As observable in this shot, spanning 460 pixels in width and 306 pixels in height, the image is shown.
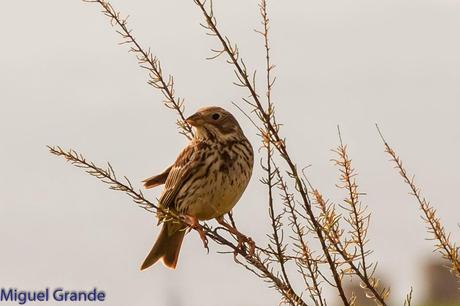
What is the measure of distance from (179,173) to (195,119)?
43 cm

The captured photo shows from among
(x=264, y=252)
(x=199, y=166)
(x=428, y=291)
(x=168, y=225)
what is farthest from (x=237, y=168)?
(x=428, y=291)

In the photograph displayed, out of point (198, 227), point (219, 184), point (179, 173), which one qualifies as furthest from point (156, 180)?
point (198, 227)

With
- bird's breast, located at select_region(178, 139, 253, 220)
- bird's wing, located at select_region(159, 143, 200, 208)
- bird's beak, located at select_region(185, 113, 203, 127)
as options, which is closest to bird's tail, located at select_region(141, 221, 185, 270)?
bird's wing, located at select_region(159, 143, 200, 208)

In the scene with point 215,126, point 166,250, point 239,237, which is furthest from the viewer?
point 166,250

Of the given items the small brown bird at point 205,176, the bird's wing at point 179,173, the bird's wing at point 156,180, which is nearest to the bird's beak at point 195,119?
the small brown bird at point 205,176

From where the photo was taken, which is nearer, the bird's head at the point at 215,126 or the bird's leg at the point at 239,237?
the bird's leg at the point at 239,237

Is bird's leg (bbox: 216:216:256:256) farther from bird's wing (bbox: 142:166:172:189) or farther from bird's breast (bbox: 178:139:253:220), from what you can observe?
bird's wing (bbox: 142:166:172:189)

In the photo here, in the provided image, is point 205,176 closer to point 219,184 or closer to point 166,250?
point 219,184

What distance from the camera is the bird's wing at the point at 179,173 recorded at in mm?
8609

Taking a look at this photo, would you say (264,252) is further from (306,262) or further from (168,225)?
(168,225)

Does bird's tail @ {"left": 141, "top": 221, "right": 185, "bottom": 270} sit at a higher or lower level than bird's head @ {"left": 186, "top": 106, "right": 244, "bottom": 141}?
lower

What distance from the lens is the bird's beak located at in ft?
27.8

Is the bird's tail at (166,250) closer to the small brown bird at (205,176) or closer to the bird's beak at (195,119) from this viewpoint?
the small brown bird at (205,176)

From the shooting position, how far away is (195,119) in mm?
8641
